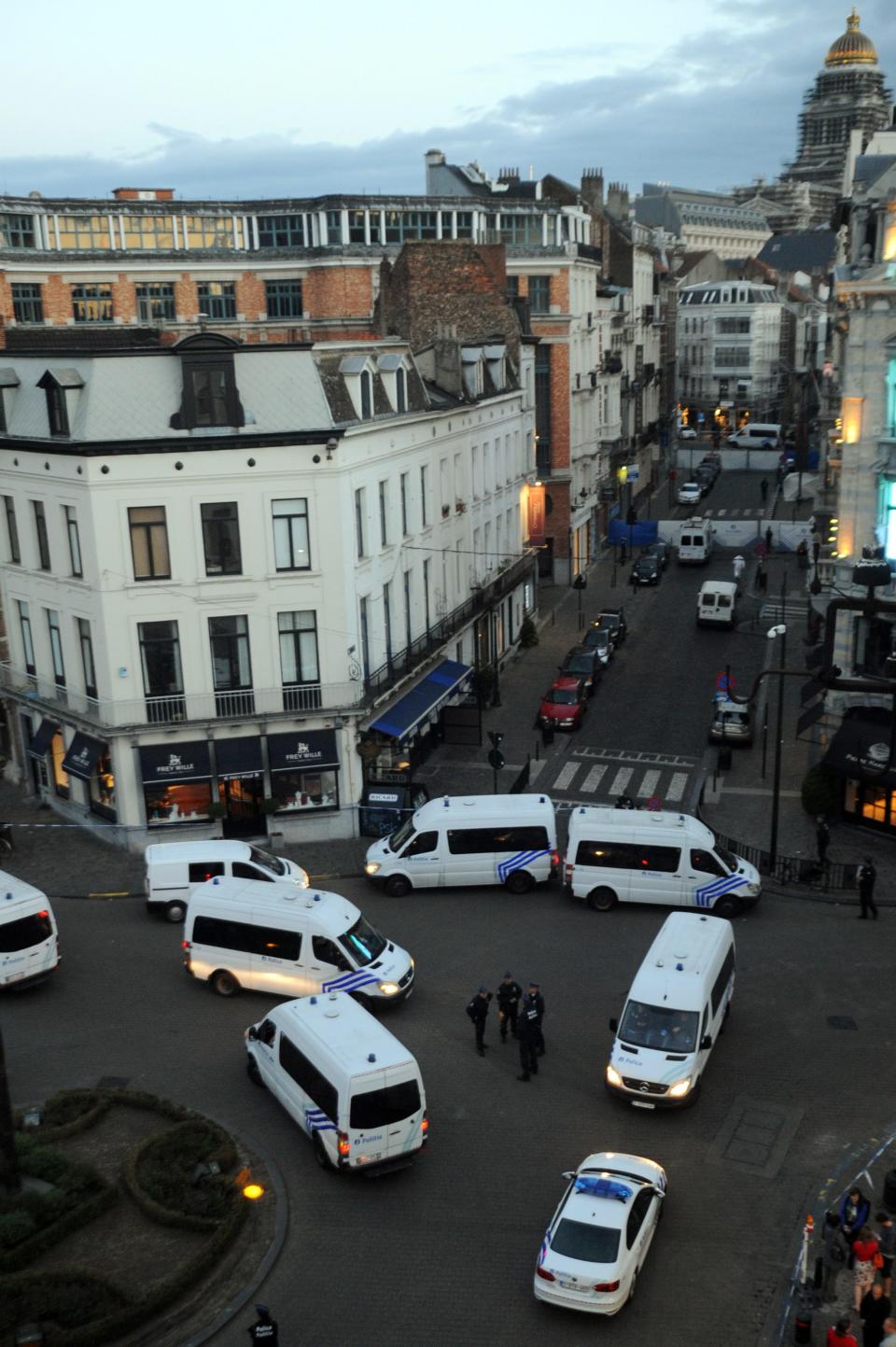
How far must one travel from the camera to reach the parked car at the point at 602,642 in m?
51.6

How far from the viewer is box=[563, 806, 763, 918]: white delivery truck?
2977cm

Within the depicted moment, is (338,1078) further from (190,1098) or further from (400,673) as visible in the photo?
(400,673)

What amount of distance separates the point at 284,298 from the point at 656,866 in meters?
51.2

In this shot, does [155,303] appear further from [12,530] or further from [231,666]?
[231,666]

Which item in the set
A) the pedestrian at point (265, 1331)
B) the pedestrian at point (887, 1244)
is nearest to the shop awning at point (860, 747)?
the pedestrian at point (887, 1244)

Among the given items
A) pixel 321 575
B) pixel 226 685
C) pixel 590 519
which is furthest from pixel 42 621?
pixel 590 519

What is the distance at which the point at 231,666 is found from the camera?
3419 centimetres

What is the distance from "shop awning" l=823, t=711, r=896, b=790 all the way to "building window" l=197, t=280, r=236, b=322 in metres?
48.3

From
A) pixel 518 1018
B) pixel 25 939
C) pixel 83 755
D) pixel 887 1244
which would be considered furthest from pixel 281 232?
pixel 887 1244

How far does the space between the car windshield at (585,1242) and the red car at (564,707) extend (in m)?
26.9

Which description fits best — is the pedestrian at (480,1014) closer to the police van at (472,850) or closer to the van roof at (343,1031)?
the van roof at (343,1031)

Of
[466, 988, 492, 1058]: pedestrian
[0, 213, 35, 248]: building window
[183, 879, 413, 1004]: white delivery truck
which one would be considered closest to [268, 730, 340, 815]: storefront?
[183, 879, 413, 1004]: white delivery truck

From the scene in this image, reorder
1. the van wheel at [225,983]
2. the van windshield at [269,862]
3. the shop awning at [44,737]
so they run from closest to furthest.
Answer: the van wheel at [225,983] < the van windshield at [269,862] < the shop awning at [44,737]

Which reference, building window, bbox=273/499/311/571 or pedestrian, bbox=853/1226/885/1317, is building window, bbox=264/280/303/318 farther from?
pedestrian, bbox=853/1226/885/1317
